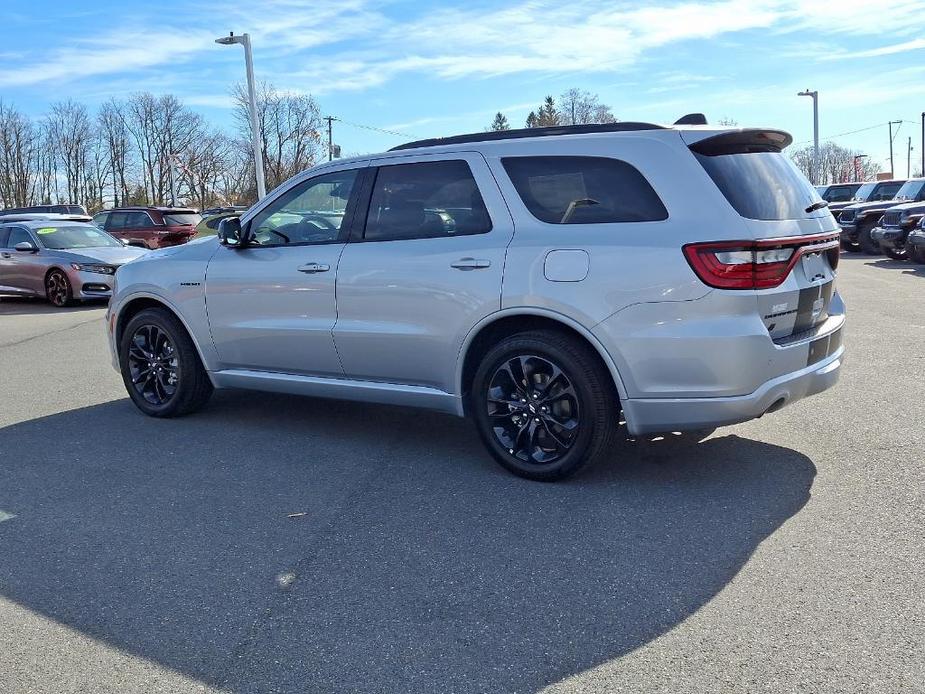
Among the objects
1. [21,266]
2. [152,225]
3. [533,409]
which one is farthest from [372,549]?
[152,225]

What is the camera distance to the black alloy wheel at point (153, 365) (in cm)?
659

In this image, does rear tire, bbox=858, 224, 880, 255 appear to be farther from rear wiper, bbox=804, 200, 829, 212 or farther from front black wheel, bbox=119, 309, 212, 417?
front black wheel, bbox=119, 309, 212, 417

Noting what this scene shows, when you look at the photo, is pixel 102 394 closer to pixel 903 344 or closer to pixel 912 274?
pixel 903 344

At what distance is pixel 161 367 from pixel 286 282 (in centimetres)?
152

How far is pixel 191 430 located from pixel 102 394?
176 cm

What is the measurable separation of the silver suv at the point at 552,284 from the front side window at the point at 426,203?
0.01m

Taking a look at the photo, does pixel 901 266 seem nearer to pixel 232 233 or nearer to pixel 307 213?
pixel 307 213

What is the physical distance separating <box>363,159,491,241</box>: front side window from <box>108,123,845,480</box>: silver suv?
12mm

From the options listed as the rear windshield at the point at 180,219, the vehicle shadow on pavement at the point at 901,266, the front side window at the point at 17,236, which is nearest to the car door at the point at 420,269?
the front side window at the point at 17,236

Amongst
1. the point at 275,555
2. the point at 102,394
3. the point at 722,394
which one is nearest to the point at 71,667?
the point at 275,555

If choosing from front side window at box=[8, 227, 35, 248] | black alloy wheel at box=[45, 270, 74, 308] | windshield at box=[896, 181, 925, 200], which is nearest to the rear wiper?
black alloy wheel at box=[45, 270, 74, 308]

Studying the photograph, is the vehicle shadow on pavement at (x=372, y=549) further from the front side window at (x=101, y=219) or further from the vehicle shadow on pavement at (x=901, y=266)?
the front side window at (x=101, y=219)

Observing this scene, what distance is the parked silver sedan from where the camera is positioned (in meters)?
15.2

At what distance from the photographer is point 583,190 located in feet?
15.6
